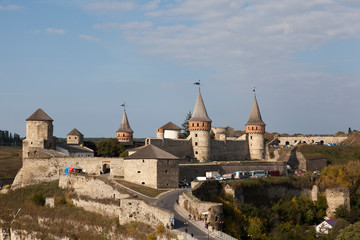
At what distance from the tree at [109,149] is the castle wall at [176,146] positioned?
7.02 m

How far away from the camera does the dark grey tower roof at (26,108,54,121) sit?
62875mm

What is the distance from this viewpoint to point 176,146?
6625 centimetres


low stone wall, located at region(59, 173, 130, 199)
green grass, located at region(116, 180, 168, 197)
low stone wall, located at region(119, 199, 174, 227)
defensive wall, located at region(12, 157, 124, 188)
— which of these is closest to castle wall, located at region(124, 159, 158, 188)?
green grass, located at region(116, 180, 168, 197)

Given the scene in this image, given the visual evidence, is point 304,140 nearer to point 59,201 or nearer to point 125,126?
point 125,126

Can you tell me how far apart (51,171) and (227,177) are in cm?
1905

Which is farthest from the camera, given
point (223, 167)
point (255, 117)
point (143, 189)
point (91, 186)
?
point (255, 117)

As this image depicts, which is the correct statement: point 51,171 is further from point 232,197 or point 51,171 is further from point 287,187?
point 287,187

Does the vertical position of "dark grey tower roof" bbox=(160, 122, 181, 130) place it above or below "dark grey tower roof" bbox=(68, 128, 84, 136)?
above

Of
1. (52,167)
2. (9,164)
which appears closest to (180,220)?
(52,167)

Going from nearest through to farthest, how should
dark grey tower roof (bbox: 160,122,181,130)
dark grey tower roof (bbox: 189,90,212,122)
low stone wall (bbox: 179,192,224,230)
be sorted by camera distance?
low stone wall (bbox: 179,192,224,230) → dark grey tower roof (bbox: 189,90,212,122) → dark grey tower roof (bbox: 160,122,181,130)

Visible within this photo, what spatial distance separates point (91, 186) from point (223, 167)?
61.5 feet

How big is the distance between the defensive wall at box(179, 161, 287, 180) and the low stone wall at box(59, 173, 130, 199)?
10991mm

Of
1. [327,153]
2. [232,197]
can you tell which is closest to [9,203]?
[232,197]

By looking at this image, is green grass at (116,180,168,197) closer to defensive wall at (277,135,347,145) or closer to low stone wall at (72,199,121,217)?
low stone wall at (72,199,121,217)
